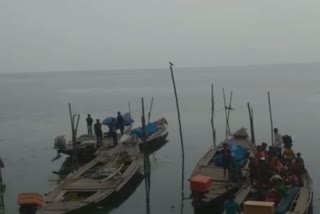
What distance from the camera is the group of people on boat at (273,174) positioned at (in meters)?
16.2

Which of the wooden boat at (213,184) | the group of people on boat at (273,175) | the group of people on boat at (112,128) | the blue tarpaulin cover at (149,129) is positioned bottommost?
the wooden boat at (213,184)

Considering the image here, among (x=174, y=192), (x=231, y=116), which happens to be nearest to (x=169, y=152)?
(x=174, y=192)

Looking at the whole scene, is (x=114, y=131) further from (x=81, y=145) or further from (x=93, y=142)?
(x=81, y=145)

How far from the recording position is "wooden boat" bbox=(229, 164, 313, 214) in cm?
1489

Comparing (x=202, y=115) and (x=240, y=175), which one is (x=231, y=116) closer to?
(x=202, y=115)

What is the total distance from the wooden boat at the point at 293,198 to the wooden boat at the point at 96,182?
5.13 metres

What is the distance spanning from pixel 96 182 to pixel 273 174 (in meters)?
7.32

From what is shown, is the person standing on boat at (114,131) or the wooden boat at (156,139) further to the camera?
the wooden boat at (156,139)

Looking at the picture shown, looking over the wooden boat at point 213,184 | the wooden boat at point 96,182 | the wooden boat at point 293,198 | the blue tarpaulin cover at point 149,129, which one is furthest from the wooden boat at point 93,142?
the wooden boat at point 293,198

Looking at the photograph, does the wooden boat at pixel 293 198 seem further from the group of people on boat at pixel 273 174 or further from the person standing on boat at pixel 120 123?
the person standing on boat at pixel 120 123

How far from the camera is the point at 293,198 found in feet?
52.3

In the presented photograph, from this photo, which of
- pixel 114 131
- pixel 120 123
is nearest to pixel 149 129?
pixel 120 123

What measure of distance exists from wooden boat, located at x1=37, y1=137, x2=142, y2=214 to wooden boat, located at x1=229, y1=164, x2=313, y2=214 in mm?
5129

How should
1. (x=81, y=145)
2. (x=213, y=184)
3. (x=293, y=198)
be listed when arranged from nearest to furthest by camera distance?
1. (x=293, y=198)
2. (x=213, y=184)
3. (x=81, y=145)
